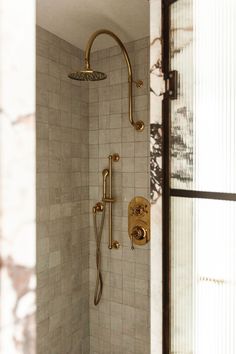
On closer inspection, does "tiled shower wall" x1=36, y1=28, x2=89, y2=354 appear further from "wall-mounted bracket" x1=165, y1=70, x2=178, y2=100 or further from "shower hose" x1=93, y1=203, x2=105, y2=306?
"wall-mounted bracket" x1=165, y1=70, x2=178, y2=100

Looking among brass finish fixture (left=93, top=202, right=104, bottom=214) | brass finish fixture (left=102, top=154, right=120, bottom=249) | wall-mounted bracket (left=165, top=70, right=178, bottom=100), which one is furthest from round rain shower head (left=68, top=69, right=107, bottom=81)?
brass finish fixture (left=93, top=202, right=104, bottom=214)

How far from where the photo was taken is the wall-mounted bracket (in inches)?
39.6

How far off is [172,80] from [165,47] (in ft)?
0.37

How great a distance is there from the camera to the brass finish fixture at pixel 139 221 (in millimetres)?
2023

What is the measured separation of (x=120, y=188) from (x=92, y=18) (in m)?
1.08

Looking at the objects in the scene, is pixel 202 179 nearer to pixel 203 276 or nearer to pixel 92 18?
pixel 203 276

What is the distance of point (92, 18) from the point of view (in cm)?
183

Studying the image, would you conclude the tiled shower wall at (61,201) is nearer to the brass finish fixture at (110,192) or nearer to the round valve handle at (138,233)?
the brass finish fixture at (110,192)

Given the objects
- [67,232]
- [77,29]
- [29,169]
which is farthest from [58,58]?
[29,169]

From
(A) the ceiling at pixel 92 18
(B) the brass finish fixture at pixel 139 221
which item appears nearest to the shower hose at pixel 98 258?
(B) the brass finish fixture at pixel 139 221

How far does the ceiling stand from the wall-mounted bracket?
0.87 m

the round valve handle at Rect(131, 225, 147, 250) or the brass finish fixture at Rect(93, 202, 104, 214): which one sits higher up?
the brass finish fixture at Rect(93, 202, 104, 214)

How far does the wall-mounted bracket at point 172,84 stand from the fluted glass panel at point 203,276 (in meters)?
0.34

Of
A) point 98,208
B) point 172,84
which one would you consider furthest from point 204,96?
point 98,208
